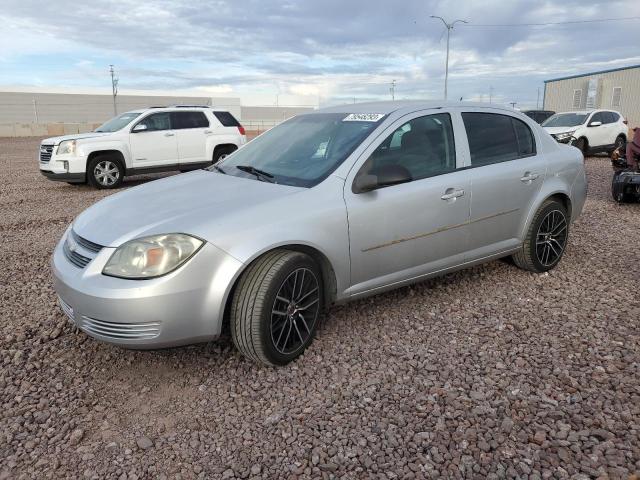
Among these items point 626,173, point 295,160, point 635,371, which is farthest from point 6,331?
point 626,173

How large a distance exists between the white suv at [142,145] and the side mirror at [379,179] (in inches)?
349

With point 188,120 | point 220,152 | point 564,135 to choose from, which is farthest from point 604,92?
point 188,120

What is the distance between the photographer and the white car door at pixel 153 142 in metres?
11.3

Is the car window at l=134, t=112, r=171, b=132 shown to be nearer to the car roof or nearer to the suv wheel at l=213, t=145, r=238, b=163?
the suv wheel at l=213, t=145, r=238, b=163

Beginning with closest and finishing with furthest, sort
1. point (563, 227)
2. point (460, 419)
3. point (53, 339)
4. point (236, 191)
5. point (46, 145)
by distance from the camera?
point (460, 419) → point (236, 191) → point (53, 339) → point (563, 227) → point (46, 145)

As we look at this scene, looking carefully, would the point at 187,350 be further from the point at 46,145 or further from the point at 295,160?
the point at 46,145

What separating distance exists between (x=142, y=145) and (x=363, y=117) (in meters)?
8.53

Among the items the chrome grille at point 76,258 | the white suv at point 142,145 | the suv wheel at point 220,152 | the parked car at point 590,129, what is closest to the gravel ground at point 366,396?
the chrome grille at point 76,258

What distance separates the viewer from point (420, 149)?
3980 millimetres

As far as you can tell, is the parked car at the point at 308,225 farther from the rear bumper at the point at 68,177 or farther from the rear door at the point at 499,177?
the rear bumper at the point at 68,177

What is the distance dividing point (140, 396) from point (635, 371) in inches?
118

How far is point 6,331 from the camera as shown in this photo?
3918 millimetres

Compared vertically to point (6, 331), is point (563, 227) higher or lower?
higher

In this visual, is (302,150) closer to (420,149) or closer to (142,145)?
(420,149)
